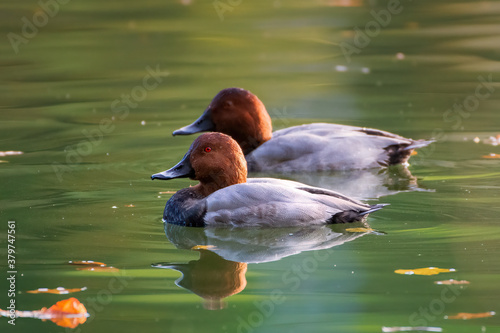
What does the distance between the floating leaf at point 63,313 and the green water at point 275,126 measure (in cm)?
8

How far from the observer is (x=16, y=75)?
614 inches

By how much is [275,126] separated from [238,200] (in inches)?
183

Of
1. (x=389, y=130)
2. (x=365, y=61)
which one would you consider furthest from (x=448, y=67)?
(x=389, y=130)

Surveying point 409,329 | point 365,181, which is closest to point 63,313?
point 409,329

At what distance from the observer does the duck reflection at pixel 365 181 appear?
9.07 metres

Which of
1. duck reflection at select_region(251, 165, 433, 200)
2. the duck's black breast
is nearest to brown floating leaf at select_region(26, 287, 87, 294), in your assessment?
the duck's black breast

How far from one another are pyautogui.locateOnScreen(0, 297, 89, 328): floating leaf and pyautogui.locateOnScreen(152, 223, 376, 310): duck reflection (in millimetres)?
833

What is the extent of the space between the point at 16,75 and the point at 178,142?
5352 millimetres

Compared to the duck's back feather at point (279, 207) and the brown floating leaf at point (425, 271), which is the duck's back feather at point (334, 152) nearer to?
the duck's back feather at point (279, 207)

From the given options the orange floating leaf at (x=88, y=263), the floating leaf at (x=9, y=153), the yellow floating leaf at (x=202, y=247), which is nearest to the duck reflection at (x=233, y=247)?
the yellow floating leaf at (x=202, y=247)

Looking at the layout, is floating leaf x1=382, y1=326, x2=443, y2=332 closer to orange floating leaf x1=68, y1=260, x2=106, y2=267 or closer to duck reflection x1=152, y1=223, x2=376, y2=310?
duck reflection x1=152, y1=223, x2=376, y2=310

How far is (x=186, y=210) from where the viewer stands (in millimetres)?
7863

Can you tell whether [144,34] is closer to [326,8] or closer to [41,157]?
[326,8]

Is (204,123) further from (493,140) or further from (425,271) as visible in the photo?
(425,271)
